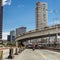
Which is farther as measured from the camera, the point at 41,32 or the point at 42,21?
the point at 42,21

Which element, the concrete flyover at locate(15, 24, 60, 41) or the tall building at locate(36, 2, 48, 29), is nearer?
the concrete flyover at locate(15, 24, 60, 41)

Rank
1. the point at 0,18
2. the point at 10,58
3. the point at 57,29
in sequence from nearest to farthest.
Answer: the point at 0,18 < the point at 10,58 < the point at 57,29

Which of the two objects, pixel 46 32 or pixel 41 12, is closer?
pixel 46 32

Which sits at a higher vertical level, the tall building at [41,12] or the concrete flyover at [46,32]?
the tall building at [41,12]

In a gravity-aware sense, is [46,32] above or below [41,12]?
below

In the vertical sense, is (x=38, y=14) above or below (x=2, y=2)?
above

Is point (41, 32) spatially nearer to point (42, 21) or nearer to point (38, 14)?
point (38, 14)

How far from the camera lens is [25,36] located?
12925 centimetres

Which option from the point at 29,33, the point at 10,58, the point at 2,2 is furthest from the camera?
the point at 29,33

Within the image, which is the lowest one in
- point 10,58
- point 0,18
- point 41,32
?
point 10,58

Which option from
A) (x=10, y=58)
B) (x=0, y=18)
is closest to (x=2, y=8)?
(x=0, y=18)

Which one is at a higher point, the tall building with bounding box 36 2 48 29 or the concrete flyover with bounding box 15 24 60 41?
the tall building with bounding box 36 2 48 29

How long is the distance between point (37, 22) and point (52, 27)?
56.3 m

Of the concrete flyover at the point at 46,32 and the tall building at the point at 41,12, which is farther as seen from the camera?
the tall building at the point at 41,12
